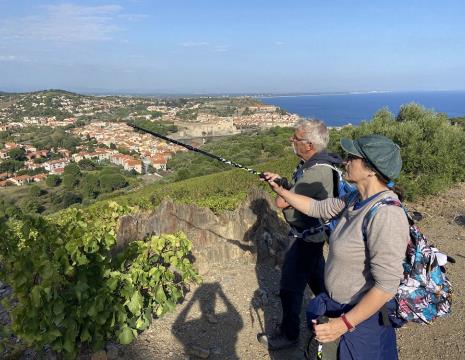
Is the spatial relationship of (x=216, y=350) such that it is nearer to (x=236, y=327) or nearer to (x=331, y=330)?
(x=236, y=327)

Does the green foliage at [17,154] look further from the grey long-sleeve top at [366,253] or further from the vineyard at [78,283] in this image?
the grey long-sleeve top at [366,253]

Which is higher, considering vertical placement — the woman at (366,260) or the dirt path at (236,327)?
the woman at (366,260)

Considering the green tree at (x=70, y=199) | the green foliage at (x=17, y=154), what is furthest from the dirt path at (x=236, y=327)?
the green foliage at (x=17, y=154)

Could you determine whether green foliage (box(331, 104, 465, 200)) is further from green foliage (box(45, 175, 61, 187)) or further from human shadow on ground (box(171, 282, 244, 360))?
green foliage (box(45, 175, 61, 187))

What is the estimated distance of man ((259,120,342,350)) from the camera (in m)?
3.06

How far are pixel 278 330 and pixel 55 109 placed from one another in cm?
12385

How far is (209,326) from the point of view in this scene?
161 inches

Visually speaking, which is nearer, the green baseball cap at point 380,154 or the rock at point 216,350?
the green baseball cap at point 380,154

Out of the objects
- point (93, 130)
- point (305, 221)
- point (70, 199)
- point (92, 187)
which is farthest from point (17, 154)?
point (305, 221)

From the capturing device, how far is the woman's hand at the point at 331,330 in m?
1.93

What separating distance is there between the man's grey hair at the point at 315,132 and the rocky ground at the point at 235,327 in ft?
6.71

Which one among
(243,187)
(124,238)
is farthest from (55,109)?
(124,238)

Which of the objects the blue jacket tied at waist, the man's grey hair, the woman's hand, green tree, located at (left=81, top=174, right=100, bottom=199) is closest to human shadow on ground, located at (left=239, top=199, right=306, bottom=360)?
the man's grey hair

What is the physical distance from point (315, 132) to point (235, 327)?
7.46 feet
